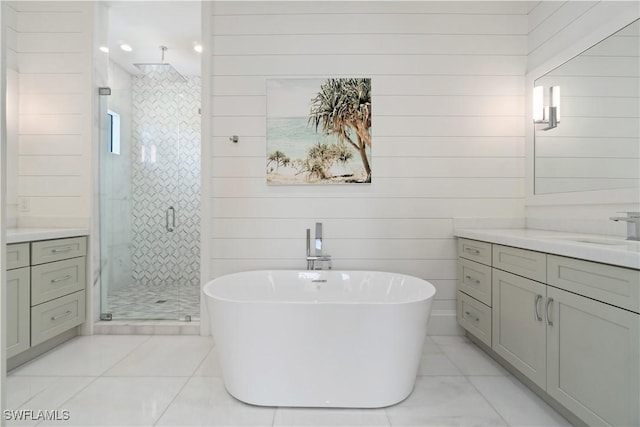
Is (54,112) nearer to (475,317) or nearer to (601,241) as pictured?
(475,317)

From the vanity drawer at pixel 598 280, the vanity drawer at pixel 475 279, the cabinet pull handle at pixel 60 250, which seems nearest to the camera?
the vanity drawer at pixel 598 280

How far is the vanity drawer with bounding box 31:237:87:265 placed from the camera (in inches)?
85.2

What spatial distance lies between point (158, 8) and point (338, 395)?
3.32m

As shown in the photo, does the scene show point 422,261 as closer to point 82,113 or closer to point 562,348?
point 562,348

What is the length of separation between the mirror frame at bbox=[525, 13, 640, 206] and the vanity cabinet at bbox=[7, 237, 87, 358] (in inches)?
135

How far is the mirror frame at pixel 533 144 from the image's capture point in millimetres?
1879

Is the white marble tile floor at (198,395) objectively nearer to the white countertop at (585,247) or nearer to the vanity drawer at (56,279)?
the vanity drawer at (56,279)

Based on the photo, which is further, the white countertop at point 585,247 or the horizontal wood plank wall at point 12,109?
the horizontal wood plank wall at point 12,109

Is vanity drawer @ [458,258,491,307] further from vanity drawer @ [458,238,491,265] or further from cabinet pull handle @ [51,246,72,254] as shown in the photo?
cabinet pull handle @ [51,246,72,254]

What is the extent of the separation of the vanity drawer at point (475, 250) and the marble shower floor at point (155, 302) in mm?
2155

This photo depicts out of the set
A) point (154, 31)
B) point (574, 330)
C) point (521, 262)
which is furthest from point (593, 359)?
point (154, 31)

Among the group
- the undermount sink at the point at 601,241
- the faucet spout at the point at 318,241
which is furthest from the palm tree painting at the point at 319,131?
the undermount sink at the point at 601,241

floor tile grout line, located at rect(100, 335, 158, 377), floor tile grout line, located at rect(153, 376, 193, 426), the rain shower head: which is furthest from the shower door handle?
floor tile grout line, located at rect(153, 376, 193, 426)

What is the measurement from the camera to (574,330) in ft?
4.80
